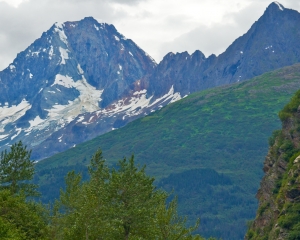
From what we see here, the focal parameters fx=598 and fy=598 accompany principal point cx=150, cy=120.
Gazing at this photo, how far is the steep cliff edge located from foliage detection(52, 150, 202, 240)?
1045 inches

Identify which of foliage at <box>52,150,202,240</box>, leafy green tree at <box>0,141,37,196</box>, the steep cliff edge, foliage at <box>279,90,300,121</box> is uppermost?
leafy green tree at <box>0,141,37,196</box>

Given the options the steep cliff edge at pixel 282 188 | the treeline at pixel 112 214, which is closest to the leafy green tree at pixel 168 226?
the treeline at pixel 112 214

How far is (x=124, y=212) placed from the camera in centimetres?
8500

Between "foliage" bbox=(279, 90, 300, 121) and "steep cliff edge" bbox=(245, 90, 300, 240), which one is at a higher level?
"foliage" bbox=(279, 90, 300, 121)

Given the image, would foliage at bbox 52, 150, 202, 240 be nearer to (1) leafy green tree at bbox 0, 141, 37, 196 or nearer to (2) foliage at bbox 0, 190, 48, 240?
(2) foliage at bbox 0, 190, 48, 240

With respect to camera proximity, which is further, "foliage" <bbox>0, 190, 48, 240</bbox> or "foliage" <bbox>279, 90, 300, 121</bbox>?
"foliage" <bbox>279, 90, 300, 121</bbox>

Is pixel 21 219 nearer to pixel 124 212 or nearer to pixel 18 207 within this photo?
pixel 18 207

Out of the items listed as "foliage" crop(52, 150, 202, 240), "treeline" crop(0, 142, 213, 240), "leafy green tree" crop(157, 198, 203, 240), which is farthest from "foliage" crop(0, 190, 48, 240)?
"leafy green tree" crop(157, 198, 203, 240)

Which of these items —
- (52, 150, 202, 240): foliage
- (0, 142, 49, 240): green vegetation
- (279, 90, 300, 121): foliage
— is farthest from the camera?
(279, 90, 300, 121): foliage

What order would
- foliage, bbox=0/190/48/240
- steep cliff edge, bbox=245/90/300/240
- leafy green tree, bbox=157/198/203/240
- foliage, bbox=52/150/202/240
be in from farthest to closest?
steep cliff edge, bbox=245/90/300/240, foliage, bbox=0/190/48/240, leafy green tree, bbox=157/198/203/240, foliage, bbox=52/150/202/240

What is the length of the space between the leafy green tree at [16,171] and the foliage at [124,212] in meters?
32.1

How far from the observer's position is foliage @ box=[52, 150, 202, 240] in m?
83.2

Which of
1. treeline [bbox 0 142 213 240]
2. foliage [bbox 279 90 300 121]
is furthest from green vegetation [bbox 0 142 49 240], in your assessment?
foliage [bbox 279 90 300 121]

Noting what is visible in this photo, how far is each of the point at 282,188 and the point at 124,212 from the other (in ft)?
165
